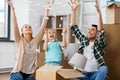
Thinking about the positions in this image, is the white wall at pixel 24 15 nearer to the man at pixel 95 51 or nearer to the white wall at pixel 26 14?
the white wall at pixel 26 14

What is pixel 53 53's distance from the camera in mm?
2920

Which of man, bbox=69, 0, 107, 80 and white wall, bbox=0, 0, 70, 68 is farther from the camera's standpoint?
white wall, bbox=0, 0, 70, 68

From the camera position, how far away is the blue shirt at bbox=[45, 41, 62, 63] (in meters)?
2.88

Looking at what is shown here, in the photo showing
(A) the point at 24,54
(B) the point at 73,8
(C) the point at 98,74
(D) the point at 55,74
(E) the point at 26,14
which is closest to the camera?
(D) the point at 55,74

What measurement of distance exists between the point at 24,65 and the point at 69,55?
2.04 feet

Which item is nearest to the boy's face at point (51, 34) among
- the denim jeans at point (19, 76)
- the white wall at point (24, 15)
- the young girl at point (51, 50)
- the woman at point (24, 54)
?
the young girl at point (51, 50)

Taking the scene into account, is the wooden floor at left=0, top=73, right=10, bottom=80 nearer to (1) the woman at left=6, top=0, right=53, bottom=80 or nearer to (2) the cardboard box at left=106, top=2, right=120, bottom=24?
(1) the woman at left=6, top=0, right=53, bottom=80

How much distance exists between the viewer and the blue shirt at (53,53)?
114 inches

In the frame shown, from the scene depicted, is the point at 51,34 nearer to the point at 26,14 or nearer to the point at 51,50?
the point at 51,50

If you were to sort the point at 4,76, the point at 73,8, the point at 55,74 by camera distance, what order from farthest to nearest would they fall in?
the point at 4,76 → the point at 73,8 → the point at 55,74

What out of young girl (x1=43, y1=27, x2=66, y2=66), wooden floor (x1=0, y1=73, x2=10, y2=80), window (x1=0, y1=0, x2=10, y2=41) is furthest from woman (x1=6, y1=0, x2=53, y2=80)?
window (x1=0, y1=0, x2=10, y2=41)

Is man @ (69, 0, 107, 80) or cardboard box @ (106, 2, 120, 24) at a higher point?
cardboard box @ (106, 2, 120, 24)

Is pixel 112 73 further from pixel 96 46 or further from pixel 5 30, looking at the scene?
pixel 5 30

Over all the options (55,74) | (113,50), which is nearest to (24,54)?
(55,74)
